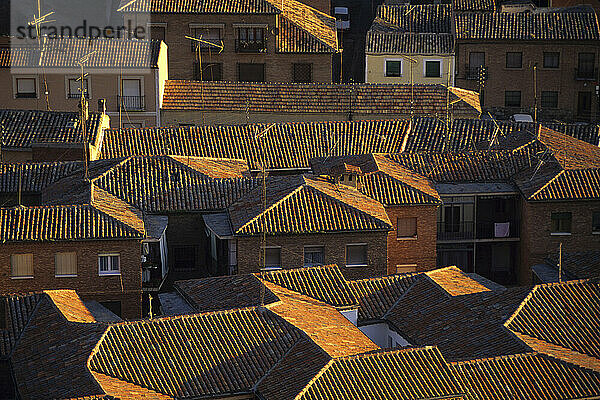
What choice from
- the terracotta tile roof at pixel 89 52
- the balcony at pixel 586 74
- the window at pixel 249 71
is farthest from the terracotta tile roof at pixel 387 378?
the balcony at pixel 586 74

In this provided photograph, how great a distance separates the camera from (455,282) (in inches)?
1797

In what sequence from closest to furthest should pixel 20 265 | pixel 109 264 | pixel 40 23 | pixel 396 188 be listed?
pixel 20 265 < pixel 109 264 < pixel 396 188 < pixel 40 23

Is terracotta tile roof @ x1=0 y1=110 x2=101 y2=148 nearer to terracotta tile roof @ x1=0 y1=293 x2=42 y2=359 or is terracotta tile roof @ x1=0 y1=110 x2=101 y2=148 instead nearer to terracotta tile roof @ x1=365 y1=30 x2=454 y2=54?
terracotta tile roof @ x1=0 y1=293 x2=42 y2=359

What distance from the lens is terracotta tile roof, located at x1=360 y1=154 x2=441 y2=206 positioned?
49875mm

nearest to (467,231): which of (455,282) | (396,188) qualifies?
(396,188)

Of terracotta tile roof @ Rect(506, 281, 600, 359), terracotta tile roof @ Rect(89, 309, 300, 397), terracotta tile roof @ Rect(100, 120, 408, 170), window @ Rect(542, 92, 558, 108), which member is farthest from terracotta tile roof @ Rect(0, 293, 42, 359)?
window @ Rect(542, 92, 558, 108)

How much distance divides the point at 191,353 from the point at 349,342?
4.24m

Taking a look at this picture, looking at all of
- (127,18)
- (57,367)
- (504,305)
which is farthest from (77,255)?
(127,18)

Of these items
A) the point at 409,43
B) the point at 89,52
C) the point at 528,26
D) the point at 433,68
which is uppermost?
the point at 528,26

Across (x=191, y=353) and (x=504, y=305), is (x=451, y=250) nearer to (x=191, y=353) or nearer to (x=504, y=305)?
(x=504, y=305)

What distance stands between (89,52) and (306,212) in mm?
19604

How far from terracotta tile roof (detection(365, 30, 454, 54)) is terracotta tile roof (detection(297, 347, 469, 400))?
3658 cm

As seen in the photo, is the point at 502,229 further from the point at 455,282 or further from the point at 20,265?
the point at 20,265

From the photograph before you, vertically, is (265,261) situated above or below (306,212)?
below
